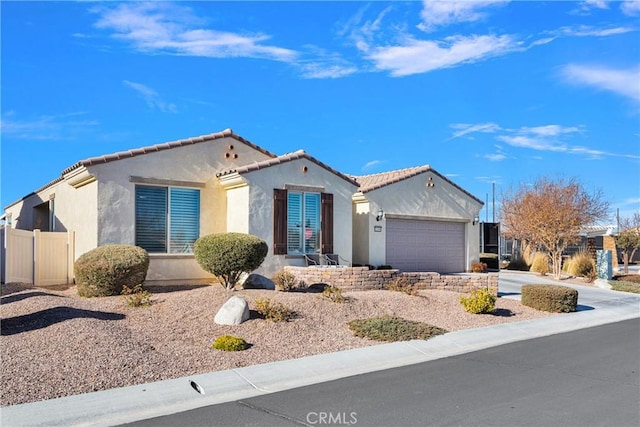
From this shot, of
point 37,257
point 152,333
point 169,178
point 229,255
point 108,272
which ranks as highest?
point 169,178

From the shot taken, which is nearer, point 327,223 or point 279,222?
point 279,222

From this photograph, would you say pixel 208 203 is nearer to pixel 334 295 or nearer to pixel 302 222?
pixel 302 222

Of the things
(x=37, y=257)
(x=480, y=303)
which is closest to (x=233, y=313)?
(x=480, y=303)

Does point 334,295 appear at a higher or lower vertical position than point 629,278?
higher

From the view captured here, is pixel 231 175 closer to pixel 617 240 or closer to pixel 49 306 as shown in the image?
pixel 49 306

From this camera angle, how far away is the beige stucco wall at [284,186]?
53.7ft

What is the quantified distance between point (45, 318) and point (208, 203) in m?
7.46

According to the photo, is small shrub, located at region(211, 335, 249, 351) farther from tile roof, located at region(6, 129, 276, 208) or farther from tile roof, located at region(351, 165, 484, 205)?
tile roof, located at region(351, 165, 484, 205)

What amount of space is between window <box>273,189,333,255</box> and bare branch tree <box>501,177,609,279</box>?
1413 centimetres

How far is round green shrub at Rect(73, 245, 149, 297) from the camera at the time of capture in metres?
12.9

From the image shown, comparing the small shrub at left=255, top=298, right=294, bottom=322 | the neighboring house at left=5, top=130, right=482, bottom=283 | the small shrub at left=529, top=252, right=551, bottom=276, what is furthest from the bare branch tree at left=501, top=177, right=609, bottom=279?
the small shrub at left=255, top=298, right=294, bottom=322

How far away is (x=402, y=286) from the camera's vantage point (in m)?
15.7

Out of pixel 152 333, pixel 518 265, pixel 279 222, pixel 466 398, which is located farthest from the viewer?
pixel 518 265

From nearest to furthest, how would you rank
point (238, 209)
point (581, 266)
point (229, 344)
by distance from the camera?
point (229, 344), point (238, 209), point (581, 266)
